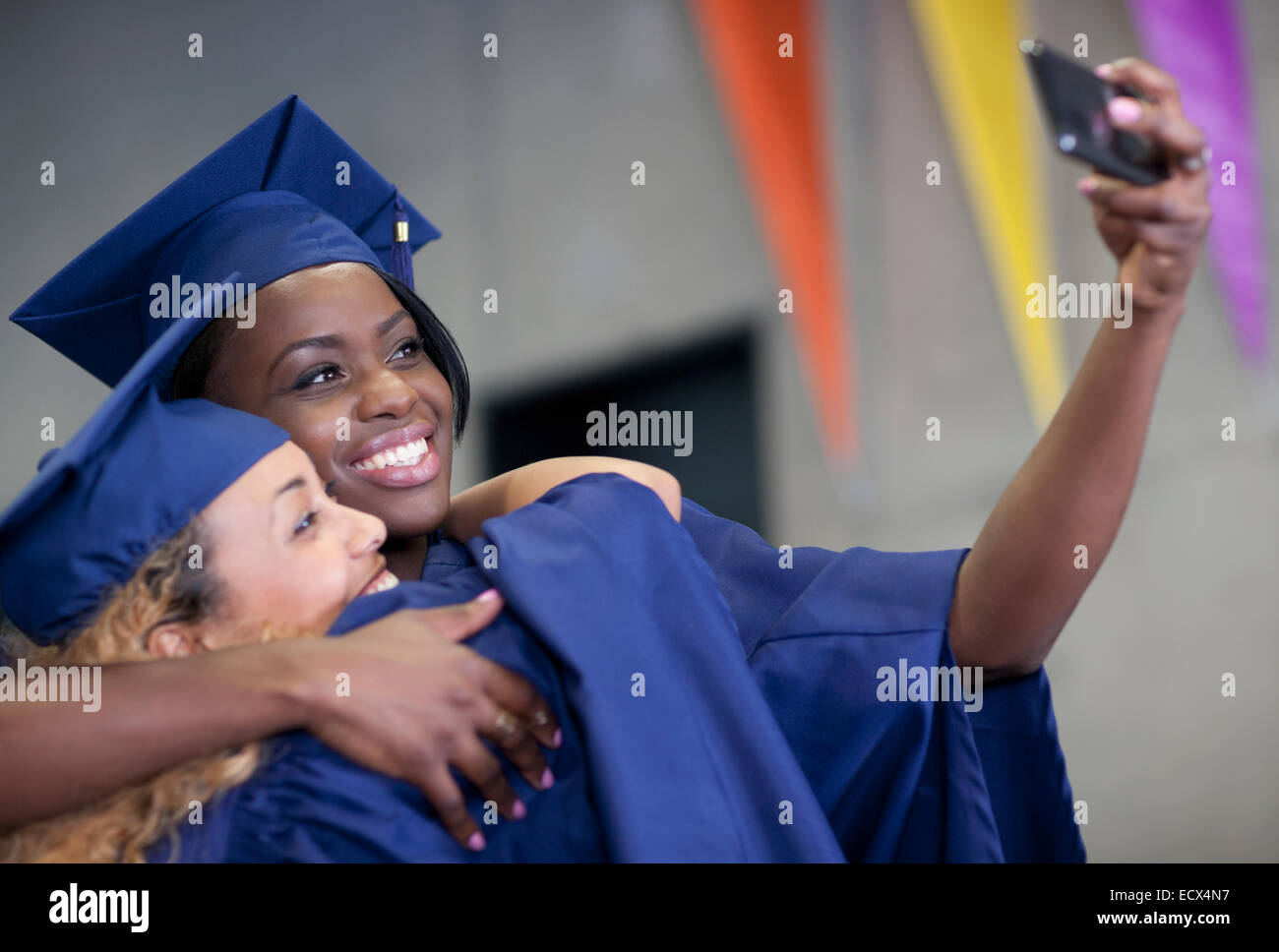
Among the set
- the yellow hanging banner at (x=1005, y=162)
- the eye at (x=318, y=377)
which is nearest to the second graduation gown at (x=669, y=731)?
the eye at (x=318, y=377)

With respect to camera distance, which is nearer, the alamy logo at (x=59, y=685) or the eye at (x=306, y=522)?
the alamy logo at (x=59, y=685)

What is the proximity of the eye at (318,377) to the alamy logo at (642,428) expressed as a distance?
216 centimetres

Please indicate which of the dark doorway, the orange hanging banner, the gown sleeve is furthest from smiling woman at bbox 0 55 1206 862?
the dark doorway

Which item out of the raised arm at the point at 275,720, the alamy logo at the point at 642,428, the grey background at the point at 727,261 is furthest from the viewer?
the alamy logo at the point at 642,428

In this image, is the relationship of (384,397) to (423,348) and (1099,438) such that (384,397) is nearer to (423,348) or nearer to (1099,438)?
(423,348)

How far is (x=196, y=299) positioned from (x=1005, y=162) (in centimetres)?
239

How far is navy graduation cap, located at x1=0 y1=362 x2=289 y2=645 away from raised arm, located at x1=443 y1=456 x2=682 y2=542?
377 mm

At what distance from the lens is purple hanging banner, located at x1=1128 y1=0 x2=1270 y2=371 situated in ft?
9.20

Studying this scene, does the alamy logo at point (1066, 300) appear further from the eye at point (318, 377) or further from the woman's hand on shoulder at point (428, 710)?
the woman's hand on shoulder at point (428, 710)

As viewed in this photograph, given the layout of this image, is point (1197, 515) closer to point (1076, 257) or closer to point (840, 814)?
point (1076, 257)

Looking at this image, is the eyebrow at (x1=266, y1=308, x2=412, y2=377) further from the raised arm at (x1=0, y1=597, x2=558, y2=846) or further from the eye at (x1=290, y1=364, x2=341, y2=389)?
the raised arm at (x1=0, y1=597, x2=558, y2=846)

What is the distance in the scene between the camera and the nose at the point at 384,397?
4.64 ft

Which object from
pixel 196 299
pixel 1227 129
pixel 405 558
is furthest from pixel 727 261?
pixel 196 299
